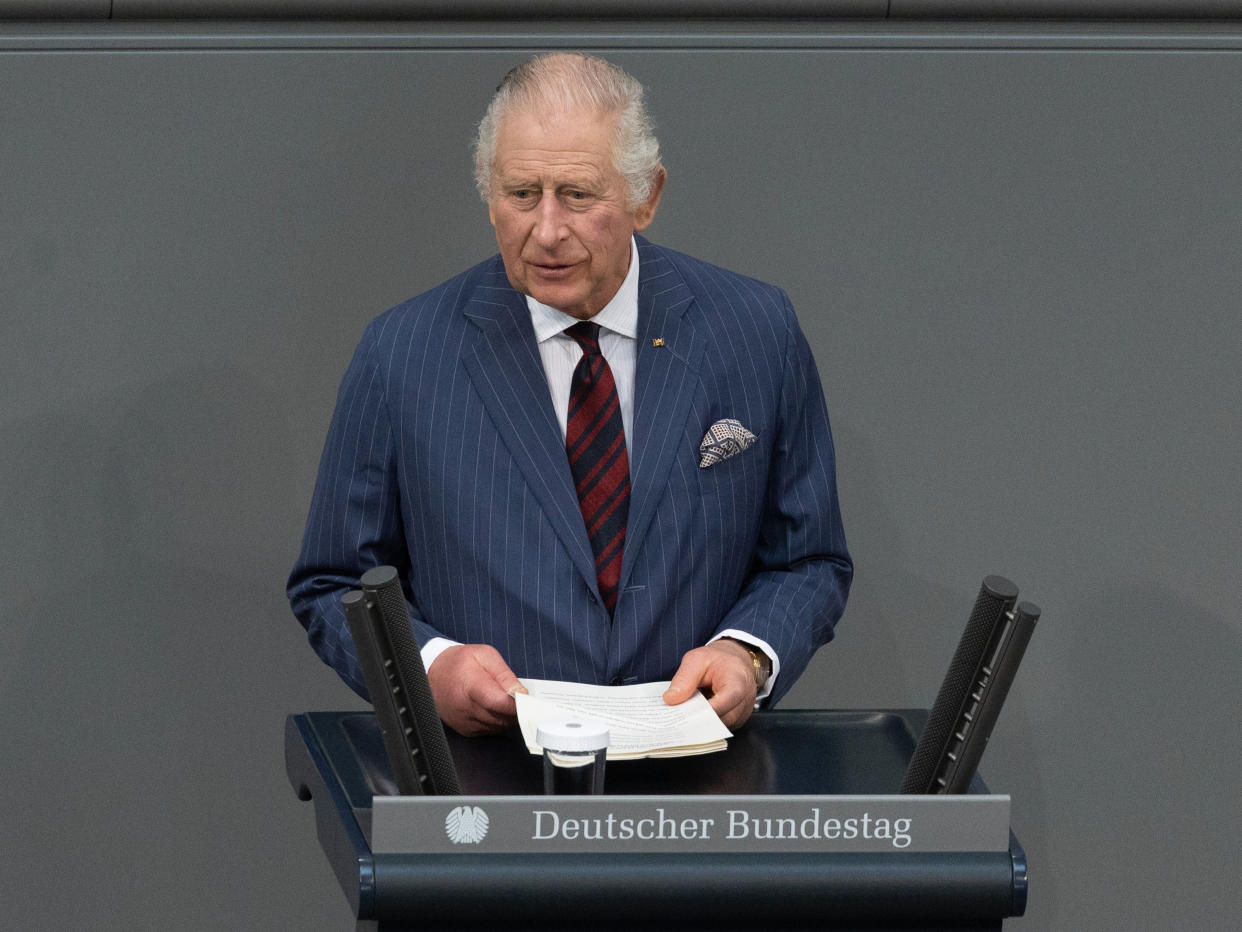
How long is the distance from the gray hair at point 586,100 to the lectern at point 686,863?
0.90 metres

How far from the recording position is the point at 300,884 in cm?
359

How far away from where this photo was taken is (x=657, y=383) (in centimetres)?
237

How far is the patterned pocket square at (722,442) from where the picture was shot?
2365mm

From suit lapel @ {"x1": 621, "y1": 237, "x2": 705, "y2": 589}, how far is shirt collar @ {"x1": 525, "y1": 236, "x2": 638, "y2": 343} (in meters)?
0.01

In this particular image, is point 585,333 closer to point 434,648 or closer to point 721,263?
point 434,648

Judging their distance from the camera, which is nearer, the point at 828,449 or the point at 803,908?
the point at 803,908

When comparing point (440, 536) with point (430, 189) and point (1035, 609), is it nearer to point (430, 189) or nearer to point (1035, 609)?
point (1035, 609)

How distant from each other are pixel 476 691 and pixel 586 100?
0.76m

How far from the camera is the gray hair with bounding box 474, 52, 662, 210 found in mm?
2225

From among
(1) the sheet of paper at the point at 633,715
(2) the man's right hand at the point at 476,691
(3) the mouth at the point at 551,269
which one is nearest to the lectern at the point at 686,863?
(1) the sheet of paper at the point at 633,715

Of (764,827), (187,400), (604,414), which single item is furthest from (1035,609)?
(187,400)

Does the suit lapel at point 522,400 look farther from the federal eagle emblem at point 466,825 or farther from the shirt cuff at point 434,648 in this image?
the federal eagle emblem at point 466,825

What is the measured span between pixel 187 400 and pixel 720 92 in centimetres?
119
